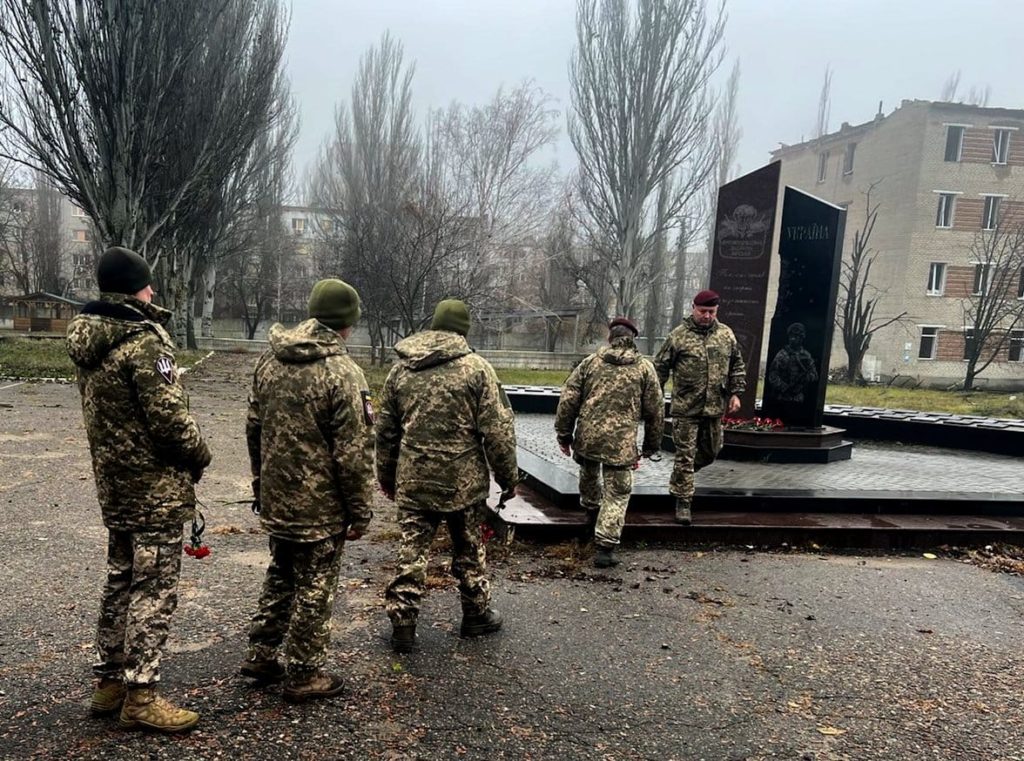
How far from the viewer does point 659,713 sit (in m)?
3.16

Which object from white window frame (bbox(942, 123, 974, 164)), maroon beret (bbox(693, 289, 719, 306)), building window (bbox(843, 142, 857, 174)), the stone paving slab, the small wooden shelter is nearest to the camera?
maroon beret (bbox(693, 289, 719, 306))

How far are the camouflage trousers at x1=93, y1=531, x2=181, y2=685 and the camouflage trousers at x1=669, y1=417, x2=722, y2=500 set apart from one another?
4.04m

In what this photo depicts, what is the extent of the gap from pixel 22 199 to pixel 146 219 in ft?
139

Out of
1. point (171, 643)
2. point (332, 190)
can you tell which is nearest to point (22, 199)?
point (332, 190)

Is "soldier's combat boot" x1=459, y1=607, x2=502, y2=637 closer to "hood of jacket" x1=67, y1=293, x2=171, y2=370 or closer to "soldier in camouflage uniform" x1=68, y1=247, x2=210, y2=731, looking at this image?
"soldier in camouflage uniform" x1=68, y1=247, x2=210, y2=731

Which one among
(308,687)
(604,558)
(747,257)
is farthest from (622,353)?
(747,257)

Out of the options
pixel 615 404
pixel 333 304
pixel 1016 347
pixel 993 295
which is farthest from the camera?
pixel 1016 347

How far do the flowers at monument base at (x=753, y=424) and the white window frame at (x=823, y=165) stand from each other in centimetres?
3487

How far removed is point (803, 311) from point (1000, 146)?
3278cm

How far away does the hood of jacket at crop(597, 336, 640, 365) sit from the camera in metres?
5.25

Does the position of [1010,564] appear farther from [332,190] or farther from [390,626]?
[332,190]

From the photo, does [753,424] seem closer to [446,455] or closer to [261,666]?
[446,455]

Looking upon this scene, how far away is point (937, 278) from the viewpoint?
110ft

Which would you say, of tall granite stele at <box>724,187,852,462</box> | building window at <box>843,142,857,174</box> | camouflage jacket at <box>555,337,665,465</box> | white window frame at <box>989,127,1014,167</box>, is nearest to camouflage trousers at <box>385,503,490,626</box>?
camouflage jacket at <box>555,337,665,465</box>
